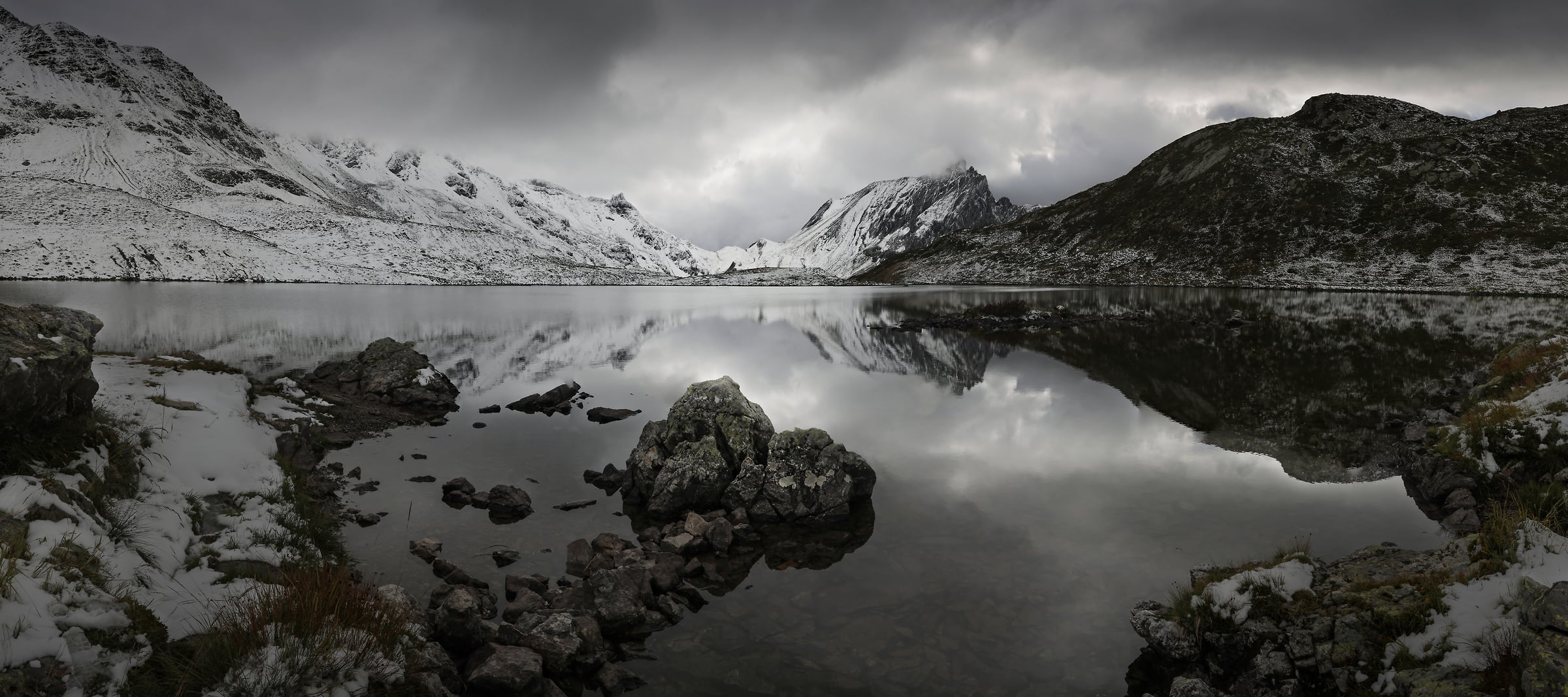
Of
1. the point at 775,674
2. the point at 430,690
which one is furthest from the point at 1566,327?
the point at 430,690

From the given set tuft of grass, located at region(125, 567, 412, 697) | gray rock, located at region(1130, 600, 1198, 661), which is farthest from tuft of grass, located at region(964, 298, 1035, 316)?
tuft of grass, located at region(125, 567, 412, 697)

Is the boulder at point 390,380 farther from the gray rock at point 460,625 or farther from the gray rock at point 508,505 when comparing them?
the gray rock at point 460,625

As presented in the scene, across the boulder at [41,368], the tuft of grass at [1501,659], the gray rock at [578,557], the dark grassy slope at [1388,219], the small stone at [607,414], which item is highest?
the dark grassy slope at [1388,219]

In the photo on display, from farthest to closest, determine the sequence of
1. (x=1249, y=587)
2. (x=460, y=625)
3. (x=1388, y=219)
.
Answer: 1. (x=1388, y=219)
2. (x=460, y=625)
3. (x=1249, y=587)

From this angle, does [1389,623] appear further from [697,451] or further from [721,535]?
[697,451]

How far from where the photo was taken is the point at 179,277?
153 m

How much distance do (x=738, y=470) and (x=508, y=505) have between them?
5.92 meters

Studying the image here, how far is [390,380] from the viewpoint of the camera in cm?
2808

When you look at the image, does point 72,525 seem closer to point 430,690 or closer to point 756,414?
point 430,690

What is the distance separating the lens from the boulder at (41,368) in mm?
8750

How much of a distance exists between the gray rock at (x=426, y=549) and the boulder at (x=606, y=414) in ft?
37.8

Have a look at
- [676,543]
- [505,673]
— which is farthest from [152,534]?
[676,543]

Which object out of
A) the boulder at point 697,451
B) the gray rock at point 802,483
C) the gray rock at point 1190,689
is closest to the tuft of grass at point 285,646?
the boulder at point 697,451

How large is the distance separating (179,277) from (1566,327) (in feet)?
770
